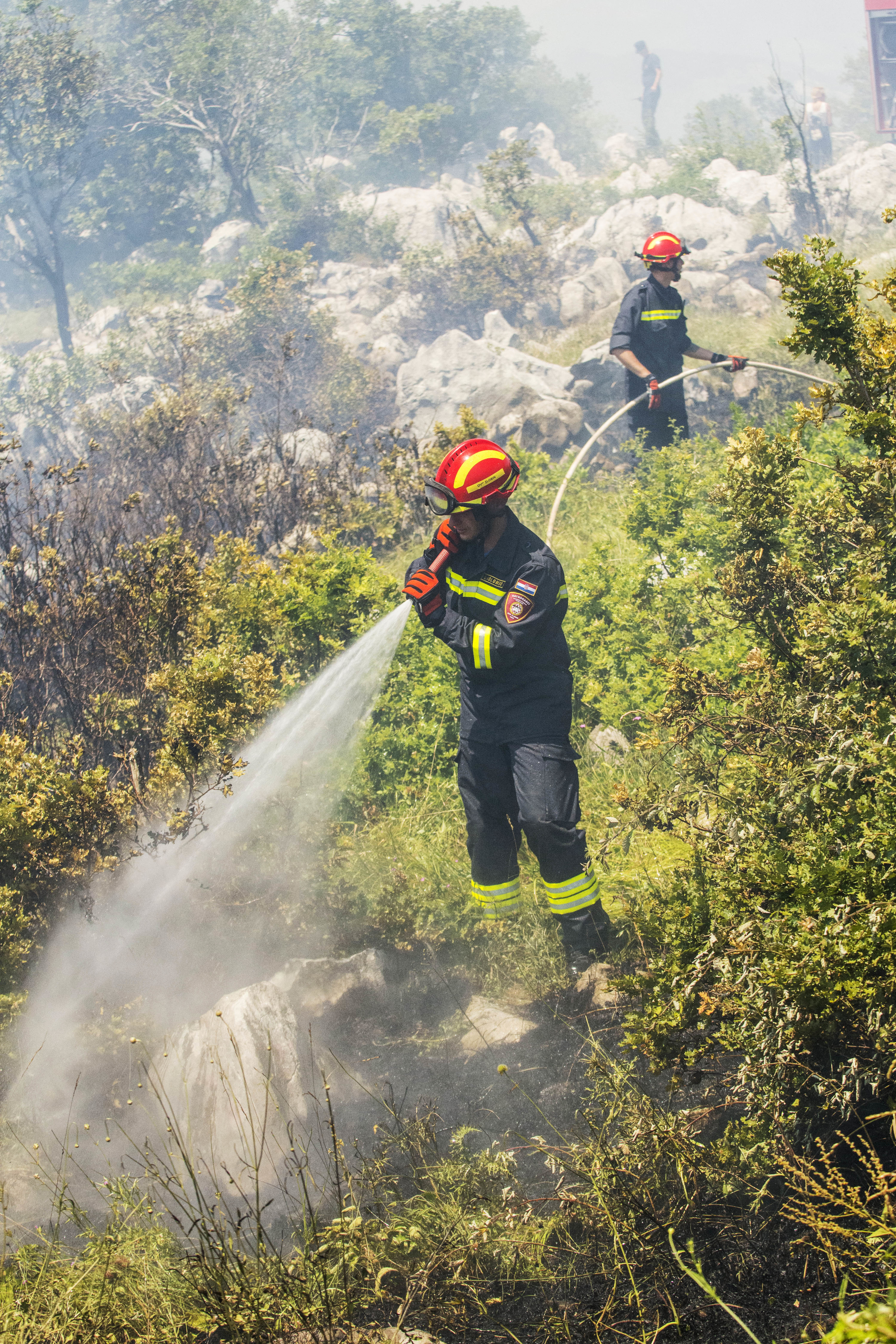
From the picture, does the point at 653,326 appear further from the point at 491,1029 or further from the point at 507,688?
the point at 491,1029

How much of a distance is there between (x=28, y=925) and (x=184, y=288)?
29.3 meters

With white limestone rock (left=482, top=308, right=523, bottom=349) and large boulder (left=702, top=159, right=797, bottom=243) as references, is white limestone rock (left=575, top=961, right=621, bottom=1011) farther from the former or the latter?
large boulder (left=702, top=159, right=797, bottom=243)

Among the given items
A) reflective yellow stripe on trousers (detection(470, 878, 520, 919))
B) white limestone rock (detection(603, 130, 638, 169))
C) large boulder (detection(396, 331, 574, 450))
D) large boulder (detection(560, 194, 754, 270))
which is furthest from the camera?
white limestone rock (detection(603, 130, 638, 169))

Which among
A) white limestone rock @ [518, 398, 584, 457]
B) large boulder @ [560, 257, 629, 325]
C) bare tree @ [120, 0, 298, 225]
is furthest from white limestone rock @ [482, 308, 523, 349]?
bare tree @ [120, 0, 298, 225]

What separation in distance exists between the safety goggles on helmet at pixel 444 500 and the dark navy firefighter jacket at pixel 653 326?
4.74m

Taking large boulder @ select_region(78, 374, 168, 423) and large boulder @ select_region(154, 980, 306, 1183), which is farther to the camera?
large boulder @ select_region(78, 374, 168, 423)

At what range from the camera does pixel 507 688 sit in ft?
12.3

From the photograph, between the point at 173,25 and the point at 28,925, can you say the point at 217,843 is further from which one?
the point at 173,25

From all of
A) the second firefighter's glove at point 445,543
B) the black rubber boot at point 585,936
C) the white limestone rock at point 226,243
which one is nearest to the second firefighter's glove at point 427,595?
the second firefighter's glove at point 445,543

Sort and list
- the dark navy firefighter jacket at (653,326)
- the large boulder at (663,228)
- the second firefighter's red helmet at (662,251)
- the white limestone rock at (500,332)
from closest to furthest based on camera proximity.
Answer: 1. the second firefighter's red helmet at (662,251)
2. the dark navy firefighter jacket at (653,326)
3. the white limestone rock at (500,332)
4. the large boulder at (663,228)

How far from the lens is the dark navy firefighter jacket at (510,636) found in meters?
3.58

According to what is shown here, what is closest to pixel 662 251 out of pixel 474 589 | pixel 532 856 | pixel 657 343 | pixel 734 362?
pixel 657 343

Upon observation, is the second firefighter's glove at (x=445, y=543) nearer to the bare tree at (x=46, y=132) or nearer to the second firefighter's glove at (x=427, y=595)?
the second firefighter's glove at (x=427, y=595)

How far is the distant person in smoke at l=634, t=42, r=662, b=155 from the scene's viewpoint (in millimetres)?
39281
